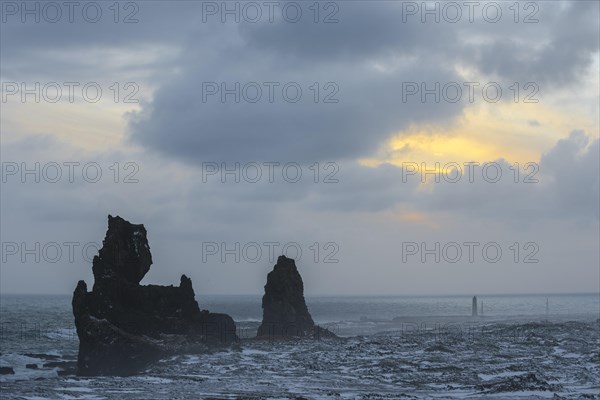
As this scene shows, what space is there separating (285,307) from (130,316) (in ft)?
89.5

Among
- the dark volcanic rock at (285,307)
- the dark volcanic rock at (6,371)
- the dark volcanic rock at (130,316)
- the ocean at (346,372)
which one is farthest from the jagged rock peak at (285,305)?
the dark volcanic rock at (6,371)

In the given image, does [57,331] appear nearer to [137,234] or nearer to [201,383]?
[137,234]

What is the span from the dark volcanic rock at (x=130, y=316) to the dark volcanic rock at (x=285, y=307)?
14120 mm

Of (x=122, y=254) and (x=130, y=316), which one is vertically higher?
(x=122, y=254)

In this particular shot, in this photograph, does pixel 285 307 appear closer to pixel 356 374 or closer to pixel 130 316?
pixel 130 316

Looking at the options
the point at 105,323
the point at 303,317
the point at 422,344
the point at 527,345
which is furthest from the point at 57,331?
the point at 527,345

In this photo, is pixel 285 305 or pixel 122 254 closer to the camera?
pixel 122 254

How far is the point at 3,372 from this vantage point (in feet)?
213

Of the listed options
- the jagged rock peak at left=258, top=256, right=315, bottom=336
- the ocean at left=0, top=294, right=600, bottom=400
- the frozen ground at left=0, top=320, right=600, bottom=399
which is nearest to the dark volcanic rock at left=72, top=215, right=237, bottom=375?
the ocean at left=0, top=294, right=600, bottom=400

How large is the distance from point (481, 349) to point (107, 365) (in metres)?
32.6

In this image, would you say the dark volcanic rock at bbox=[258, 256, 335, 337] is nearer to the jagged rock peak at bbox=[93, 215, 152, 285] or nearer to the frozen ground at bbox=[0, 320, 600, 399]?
the frozen ground at bbox=[0, 320, 600, 399]

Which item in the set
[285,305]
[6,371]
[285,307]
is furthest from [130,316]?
[285,305]

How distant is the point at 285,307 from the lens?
9675cm

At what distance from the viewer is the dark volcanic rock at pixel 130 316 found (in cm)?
6675
